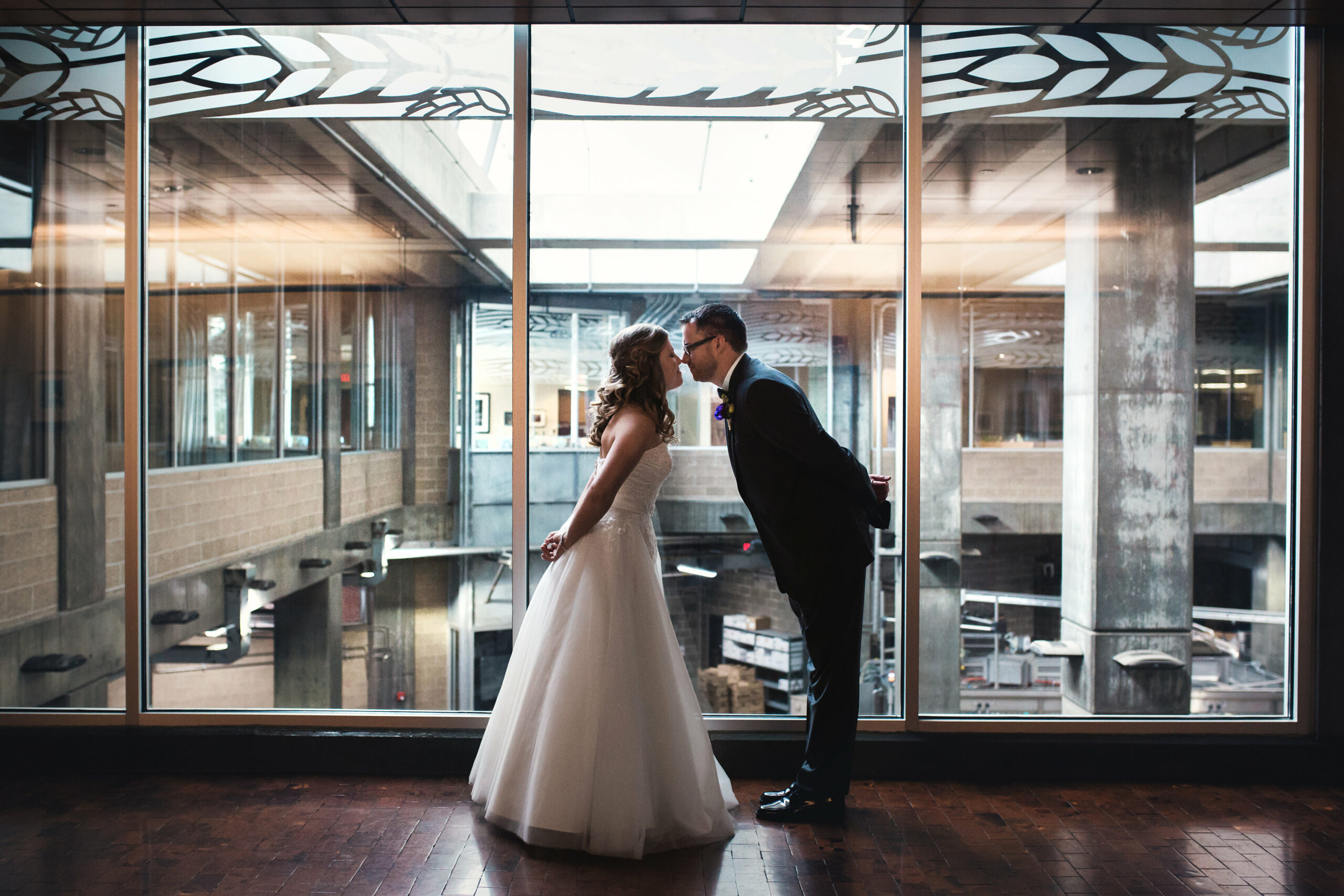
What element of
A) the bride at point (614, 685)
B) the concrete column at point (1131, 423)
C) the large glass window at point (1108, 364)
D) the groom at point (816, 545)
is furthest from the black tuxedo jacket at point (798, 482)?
the concrete column at point (1131, 423)

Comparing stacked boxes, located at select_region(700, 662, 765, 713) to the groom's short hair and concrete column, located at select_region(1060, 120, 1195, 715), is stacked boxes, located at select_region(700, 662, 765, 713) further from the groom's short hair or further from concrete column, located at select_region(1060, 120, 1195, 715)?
the groom's short hair

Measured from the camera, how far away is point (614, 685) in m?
2.39

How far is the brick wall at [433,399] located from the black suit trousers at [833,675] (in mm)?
1788

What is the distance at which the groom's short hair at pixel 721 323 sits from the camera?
104 inches

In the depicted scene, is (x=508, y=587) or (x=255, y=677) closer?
(x=508, y=587)

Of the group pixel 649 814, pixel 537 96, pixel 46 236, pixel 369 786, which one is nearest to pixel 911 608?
pixel 649 814

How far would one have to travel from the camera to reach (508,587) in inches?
138

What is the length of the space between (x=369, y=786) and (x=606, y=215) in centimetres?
262

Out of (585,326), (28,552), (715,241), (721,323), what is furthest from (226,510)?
(715,241)

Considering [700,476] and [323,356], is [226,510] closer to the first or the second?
[323,356]

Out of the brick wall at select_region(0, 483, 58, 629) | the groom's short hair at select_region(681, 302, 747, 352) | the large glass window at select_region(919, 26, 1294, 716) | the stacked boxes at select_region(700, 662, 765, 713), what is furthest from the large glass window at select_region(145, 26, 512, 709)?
the large glass window at select_region(919, 26, 1294, 716)

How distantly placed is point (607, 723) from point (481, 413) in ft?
5.19

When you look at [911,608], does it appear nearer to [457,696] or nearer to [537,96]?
[457,696]

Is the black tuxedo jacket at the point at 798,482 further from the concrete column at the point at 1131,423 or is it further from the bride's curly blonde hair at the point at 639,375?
the concrete column at the point at 1131,423
